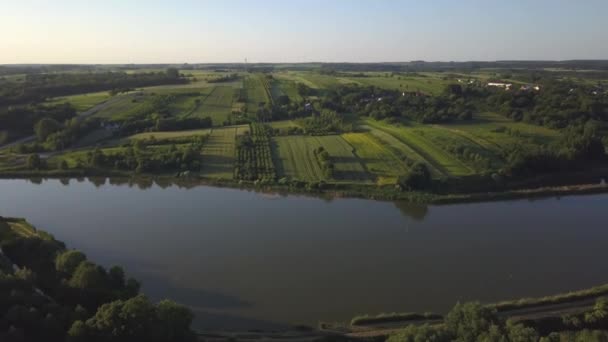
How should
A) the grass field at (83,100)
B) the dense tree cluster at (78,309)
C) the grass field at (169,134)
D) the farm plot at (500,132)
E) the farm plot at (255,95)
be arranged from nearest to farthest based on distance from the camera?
the dense tree cluster at (78,309) → the farm plot at (500,132) → the grass field at (169,134) → the grass field at (83,100) → the farm plot at (255,95)

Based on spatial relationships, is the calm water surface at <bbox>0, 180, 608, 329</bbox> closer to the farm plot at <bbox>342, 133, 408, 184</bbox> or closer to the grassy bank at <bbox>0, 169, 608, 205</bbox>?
the grassy bank at <bbox>0, 169, 608, 205</bbox>

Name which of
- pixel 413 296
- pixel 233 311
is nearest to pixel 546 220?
pixel 413 296

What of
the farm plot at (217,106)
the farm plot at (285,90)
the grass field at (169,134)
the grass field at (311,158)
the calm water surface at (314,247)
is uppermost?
the farm plot at (285,90)

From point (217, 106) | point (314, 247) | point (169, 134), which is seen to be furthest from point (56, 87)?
point (314, 247)

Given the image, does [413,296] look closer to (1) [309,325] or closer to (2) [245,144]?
(1) [309,325]

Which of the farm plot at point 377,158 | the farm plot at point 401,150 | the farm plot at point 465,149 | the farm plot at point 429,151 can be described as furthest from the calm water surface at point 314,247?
the farm plot at point 401,150

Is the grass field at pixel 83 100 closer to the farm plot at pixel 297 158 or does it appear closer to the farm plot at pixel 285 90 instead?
the farm plot at pixel 285 90
